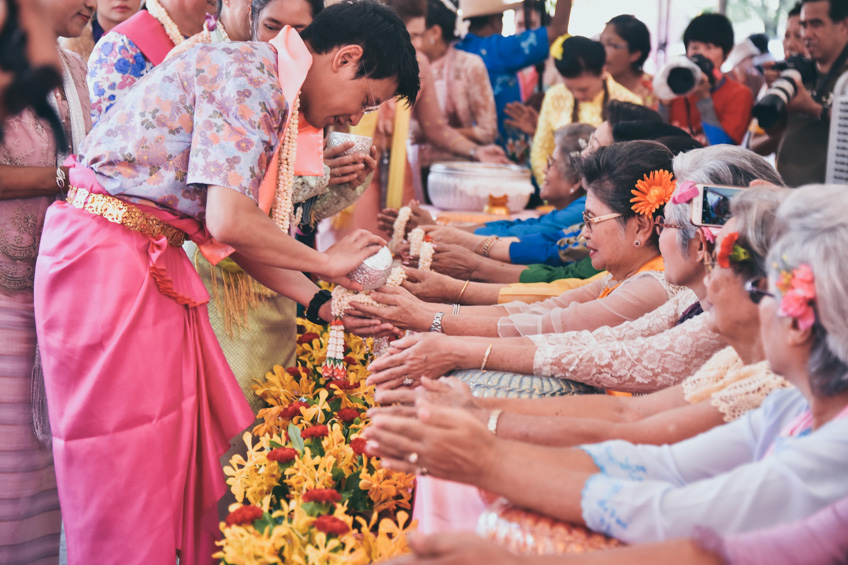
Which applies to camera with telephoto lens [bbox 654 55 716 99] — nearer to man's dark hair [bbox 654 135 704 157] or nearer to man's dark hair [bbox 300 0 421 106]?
man's dark hair [bbox 654 135 704 157]

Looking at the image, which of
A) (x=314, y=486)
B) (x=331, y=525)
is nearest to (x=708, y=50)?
(x=314, y=486)

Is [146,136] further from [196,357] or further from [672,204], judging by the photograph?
[672,204]

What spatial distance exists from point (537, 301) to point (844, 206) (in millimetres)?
1731

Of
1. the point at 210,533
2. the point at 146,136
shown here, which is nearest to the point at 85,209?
the point at 146,136

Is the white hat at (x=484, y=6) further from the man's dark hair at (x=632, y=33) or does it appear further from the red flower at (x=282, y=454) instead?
the red flower at (x=282, y=454)

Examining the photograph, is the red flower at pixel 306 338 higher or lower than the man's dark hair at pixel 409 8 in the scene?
lower

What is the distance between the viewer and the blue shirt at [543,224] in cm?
347

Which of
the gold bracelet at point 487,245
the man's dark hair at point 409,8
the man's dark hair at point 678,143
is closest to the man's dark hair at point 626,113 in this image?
the man's dark hair at point 678,143

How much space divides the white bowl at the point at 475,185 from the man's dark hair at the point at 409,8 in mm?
1133

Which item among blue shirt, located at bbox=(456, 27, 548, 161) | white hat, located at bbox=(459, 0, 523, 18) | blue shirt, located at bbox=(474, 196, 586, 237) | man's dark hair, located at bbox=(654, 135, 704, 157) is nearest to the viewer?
man's dark hair, located at bbox=(654, 135, 704, 157)

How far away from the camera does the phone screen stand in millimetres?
1679

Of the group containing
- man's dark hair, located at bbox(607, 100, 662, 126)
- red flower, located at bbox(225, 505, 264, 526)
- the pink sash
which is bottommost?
red flower, located at bbox(225, 505, 264, 526)

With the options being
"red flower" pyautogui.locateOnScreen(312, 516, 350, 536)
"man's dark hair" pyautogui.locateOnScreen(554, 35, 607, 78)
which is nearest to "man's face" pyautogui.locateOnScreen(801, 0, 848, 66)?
"man's dark hair" pyautogui.locateOnScreen(554, 35, 607, 78)

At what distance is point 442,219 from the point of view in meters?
4.02
